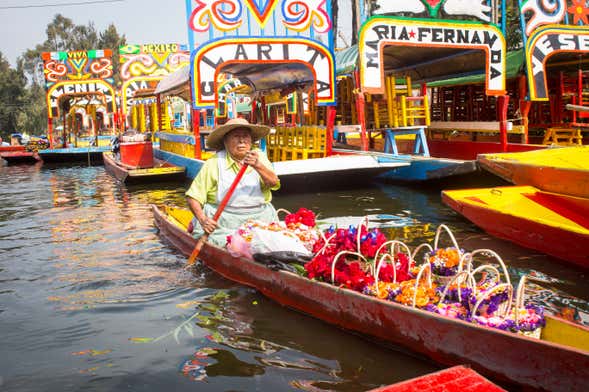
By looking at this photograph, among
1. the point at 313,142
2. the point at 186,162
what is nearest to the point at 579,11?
the point at 313,142

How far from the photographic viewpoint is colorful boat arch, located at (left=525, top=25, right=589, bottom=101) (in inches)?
529

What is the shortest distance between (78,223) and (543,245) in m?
7.59

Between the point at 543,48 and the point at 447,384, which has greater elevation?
the point at 543,48

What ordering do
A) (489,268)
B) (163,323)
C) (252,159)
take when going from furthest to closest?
(252,159) < (163,323) < (489,268)

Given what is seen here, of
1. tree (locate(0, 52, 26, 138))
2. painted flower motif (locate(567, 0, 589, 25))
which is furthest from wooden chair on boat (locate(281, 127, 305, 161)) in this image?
tree (locate(0, 52, 26, 138))

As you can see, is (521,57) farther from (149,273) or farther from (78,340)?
(78,340)

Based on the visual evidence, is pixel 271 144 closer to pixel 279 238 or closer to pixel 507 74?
pixel 507 74

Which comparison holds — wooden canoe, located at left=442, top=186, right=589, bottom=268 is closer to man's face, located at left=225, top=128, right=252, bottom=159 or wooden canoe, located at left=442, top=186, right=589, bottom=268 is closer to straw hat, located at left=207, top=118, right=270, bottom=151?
straw hat, located at left=207, top=118, right=270, bottom=151

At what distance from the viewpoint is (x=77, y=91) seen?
27.0m

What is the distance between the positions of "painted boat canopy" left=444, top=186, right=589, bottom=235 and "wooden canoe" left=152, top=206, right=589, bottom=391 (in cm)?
368

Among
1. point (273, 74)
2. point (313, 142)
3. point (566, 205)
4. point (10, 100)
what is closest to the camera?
point (566, 205)

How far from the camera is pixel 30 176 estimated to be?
818 inches

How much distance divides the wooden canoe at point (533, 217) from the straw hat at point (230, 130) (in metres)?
3.47

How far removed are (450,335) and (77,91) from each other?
2656cm
